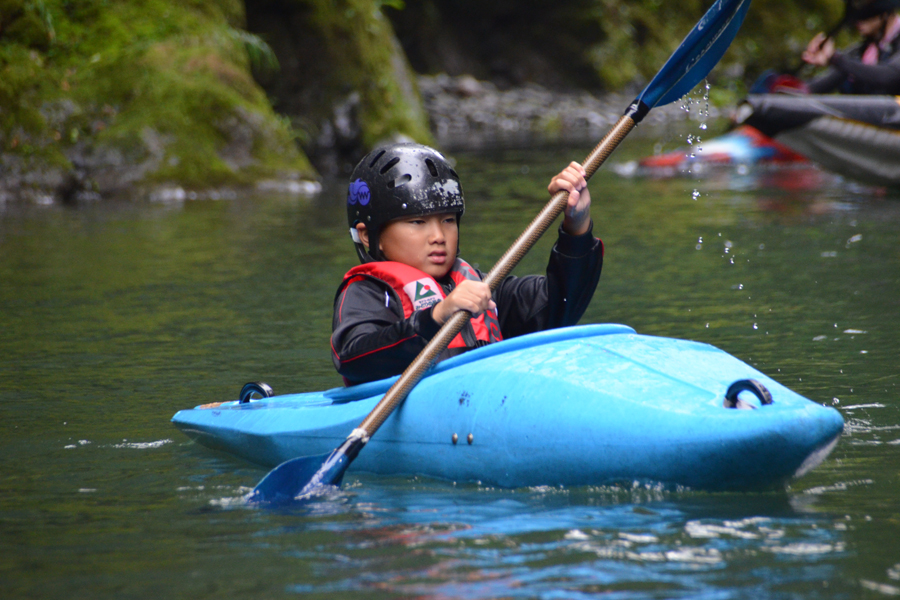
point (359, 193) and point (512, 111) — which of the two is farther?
point (512, 111)

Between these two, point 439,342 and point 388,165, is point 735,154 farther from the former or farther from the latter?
point 439,342

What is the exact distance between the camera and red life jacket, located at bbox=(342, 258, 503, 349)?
10.1ft

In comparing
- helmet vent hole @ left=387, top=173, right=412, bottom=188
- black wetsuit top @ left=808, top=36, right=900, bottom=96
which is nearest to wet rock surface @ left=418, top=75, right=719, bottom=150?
black wetsuit top @ left=808, top=36, right=900, bottom=96

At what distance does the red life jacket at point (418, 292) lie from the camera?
308cm

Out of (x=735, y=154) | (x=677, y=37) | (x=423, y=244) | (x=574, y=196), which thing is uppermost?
(x=677, y=37)

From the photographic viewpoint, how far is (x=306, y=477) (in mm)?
2795

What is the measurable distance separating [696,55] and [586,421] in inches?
59.1

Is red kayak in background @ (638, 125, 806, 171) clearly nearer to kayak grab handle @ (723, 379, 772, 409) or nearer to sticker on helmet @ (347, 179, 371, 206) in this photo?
sticker on helmet @ (347, 179, 371, 206)

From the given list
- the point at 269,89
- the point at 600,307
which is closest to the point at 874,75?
the point at 600,307

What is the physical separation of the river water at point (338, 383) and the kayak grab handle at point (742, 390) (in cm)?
23

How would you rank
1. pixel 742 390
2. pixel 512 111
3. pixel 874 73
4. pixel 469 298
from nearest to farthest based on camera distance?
pixel 742 390 < pixel 469 298 < pixel 874 73 < pixel 512 111

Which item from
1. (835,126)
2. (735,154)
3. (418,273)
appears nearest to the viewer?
(418,273)

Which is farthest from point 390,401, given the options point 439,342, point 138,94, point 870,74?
point 138,94

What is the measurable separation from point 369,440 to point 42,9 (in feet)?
30.3
